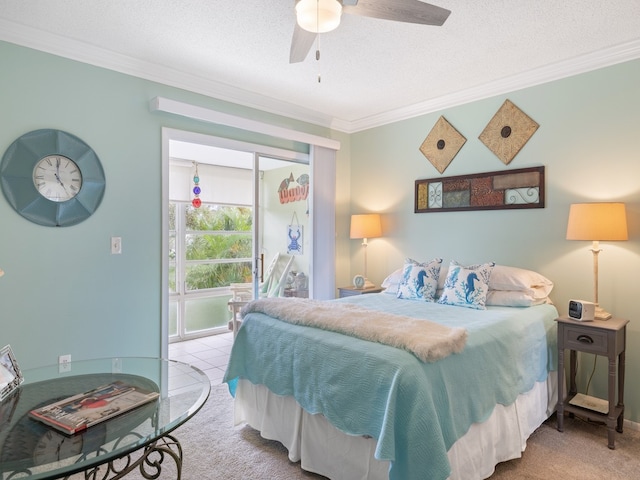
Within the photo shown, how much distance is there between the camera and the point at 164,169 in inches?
126

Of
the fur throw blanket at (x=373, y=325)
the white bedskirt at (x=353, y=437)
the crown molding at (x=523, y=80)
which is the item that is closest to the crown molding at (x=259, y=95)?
the crown molding at (x=523, y=80)

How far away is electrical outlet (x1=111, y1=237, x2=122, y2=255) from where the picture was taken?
2936 millimetres

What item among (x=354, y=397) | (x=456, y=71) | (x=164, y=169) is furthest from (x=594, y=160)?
(x=164, y=169)

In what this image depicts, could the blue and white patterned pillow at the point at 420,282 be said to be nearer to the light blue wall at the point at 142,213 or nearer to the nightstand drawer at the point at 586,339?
the light blue wall at the point at 142,213

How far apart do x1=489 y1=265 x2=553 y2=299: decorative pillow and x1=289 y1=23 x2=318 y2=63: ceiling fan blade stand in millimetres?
2116

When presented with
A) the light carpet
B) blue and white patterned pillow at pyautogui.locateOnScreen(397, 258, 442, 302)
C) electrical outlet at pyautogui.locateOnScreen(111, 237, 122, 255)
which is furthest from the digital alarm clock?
electrical outlet at pyautogui.locateOnScreen(111, 237, 122, 255)

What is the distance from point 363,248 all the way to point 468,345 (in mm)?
2517

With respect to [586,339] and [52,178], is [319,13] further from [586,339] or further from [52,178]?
[586,339]

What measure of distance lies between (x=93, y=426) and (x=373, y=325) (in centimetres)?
131

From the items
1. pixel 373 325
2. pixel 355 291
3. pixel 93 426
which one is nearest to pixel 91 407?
pixel 93 426

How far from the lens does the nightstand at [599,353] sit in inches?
94.8

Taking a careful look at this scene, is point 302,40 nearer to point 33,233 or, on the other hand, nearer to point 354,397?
point 354,397

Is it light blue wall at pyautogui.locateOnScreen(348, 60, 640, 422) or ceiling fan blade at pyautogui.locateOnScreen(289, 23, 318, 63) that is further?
light blue wall at pyautogui.locateOnScreen(348, 60, 640, 422)

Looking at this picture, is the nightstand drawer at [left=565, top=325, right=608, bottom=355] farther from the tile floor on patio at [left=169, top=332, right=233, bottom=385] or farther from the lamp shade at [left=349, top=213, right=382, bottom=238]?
the tile floor on patio at [left=169, top=332, right=233, bottom=385]
